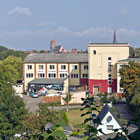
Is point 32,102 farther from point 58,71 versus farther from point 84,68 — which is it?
point 84,68

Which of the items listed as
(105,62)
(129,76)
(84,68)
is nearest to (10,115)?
(129,76)

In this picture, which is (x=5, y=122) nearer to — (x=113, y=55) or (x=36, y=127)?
(x=36, y=127)

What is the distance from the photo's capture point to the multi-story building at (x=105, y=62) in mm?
45688

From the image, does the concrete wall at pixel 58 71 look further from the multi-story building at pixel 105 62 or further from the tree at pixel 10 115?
the tree at pixel 10 115

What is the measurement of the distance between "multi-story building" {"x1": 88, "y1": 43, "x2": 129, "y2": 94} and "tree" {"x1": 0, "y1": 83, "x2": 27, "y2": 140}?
2350cm

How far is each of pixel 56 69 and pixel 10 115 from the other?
94.0 ft

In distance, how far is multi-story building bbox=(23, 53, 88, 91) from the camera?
1928 inches

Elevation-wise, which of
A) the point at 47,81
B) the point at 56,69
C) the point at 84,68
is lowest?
the point at 47,81

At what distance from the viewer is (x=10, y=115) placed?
70.6ft

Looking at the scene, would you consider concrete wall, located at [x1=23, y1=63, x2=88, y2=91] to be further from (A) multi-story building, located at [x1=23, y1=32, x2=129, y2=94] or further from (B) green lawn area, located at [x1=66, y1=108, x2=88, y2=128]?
(B) green lawn area, located at [x1=66, y1=108, x2=88, y2=128]

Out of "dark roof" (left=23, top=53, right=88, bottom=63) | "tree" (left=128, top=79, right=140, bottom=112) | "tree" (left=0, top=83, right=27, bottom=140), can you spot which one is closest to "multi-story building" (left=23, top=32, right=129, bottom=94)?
"dark roof" (left=23, top=53, right=88, bottom=63)

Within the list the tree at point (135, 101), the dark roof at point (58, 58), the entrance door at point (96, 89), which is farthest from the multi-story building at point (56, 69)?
the tree at point (135, 101)

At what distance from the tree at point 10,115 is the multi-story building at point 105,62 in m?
23.5

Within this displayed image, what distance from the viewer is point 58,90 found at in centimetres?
4738
